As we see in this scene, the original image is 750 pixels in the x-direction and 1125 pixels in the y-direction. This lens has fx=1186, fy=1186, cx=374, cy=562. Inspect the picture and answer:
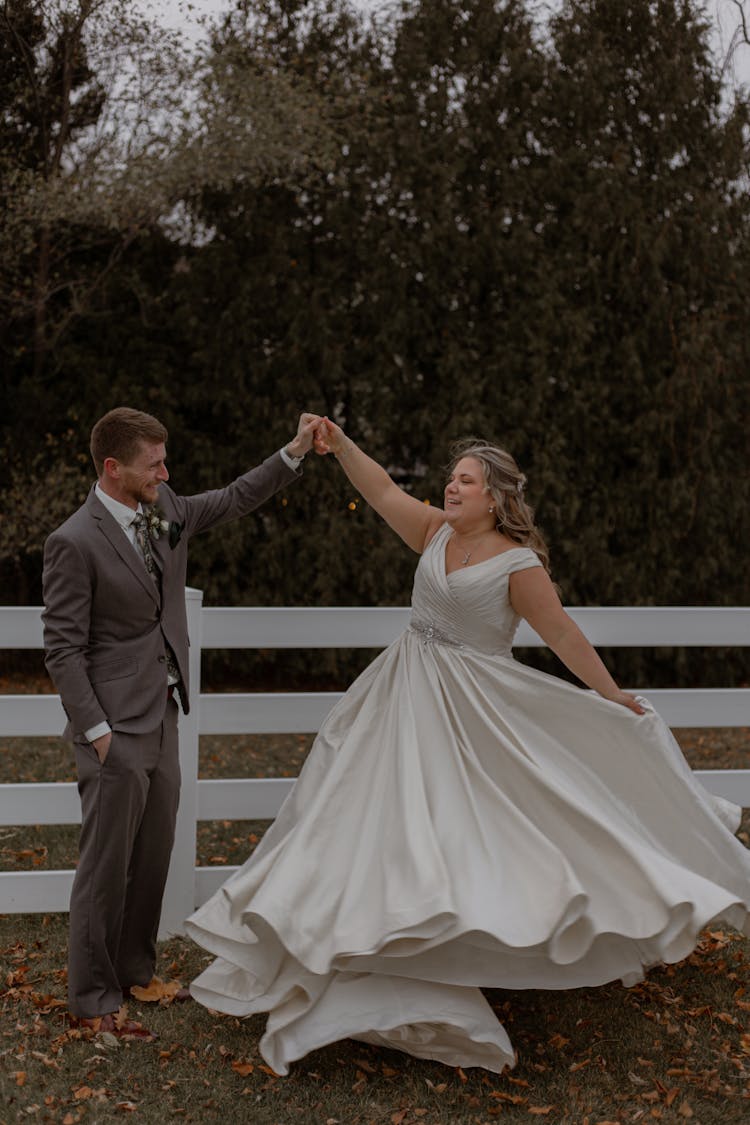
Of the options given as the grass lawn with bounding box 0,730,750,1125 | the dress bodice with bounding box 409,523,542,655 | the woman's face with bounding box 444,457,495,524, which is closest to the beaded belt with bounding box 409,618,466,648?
the dress bodice with bounding box 409,523,542,655

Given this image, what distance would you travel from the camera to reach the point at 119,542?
13.4ft

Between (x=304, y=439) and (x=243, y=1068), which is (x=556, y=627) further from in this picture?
(x=243, y=1068)

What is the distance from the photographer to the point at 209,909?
4043 mm

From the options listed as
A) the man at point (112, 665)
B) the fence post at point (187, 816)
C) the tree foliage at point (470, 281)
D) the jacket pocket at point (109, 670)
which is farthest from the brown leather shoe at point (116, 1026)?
the tree foliage at point (470, 281)

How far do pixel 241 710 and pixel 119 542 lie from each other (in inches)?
57.9

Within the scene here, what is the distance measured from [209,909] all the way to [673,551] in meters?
9.00

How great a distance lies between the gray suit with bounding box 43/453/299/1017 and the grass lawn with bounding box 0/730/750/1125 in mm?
275

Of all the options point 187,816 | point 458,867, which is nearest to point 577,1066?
point 458,867

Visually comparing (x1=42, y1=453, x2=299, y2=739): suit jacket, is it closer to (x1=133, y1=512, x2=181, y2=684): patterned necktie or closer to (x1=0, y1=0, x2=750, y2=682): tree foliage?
(x1=133, y1=512, x2=181, y2=684): patterned necktie

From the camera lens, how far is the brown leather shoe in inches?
159

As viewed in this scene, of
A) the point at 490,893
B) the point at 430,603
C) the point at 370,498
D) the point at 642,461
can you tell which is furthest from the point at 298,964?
the point at 642,461

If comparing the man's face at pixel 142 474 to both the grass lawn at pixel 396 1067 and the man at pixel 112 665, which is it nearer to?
the man at pixel 112 665

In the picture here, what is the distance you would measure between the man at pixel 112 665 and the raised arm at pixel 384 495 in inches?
30.4

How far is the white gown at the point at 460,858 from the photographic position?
3.69 m
